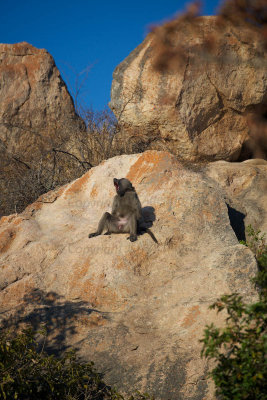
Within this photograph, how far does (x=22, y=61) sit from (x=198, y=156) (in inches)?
273

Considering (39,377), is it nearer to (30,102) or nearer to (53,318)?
(53,318)

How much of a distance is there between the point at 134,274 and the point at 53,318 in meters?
1.31

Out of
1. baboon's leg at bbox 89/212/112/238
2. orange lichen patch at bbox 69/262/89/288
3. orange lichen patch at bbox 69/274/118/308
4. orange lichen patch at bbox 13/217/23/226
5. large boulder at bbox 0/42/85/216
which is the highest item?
large boulder at bbox 0/42/85/216

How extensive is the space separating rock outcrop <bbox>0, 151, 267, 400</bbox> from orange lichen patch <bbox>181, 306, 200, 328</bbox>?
14 mm

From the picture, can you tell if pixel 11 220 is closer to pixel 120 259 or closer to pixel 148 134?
pixel 120 259

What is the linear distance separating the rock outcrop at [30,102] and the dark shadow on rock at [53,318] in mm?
7030

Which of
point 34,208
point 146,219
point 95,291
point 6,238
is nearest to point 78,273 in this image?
point 95,291

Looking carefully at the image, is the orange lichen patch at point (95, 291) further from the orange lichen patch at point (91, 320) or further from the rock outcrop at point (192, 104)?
the rock outcrop at point (192, 104)

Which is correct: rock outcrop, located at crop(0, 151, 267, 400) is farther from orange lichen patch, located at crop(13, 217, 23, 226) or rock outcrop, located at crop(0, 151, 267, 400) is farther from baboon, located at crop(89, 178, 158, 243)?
baboon, located at crop(89, 178, 158, 243)

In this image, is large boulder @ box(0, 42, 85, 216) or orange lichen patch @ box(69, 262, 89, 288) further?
large boulder @ box(0, 42, 85, 216)

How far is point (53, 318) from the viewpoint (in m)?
5.62

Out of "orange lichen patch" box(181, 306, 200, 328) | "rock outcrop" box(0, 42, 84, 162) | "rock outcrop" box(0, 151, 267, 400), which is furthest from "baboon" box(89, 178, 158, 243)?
"rock outcrop" box(0, 42, 84, 162)

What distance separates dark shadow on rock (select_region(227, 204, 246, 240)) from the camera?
8.63 meters

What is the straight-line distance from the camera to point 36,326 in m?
5.56
